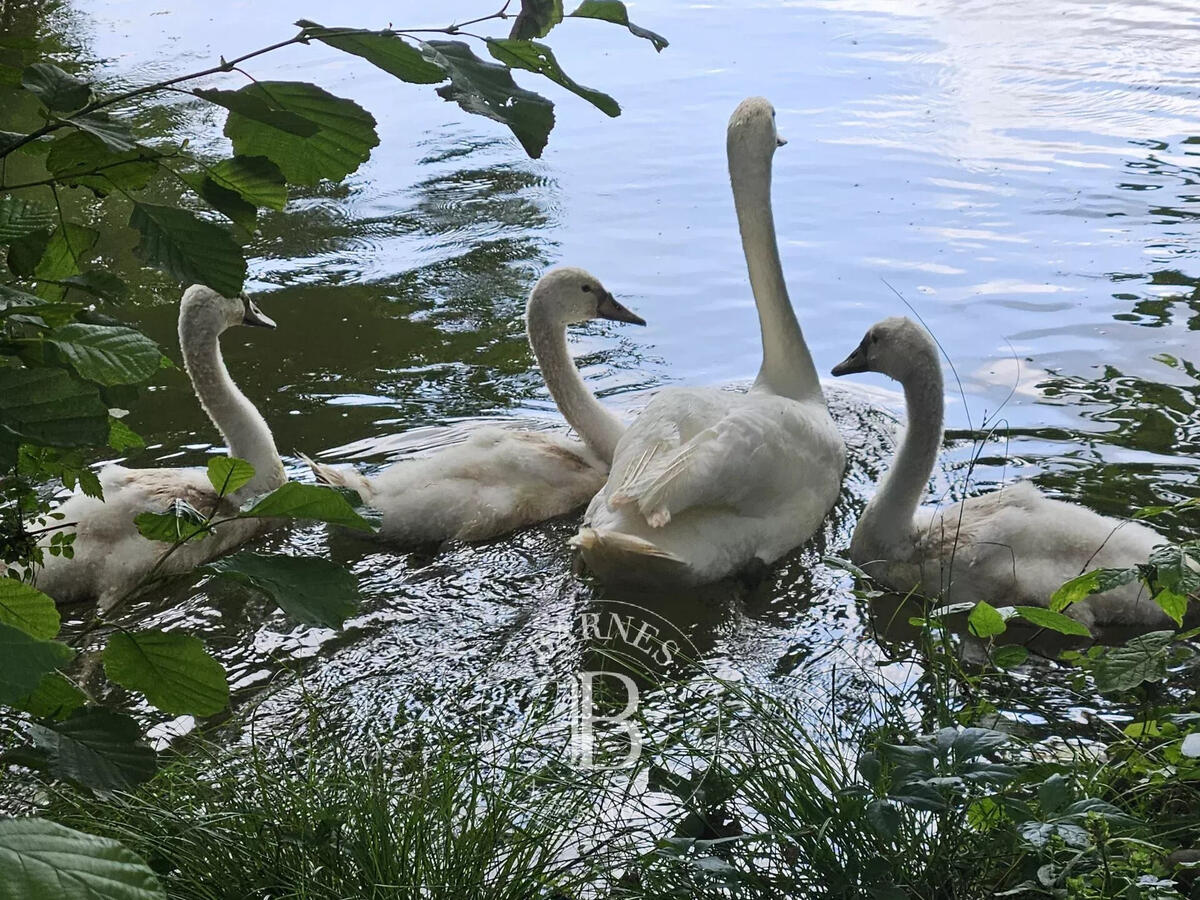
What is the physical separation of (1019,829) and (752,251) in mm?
4108

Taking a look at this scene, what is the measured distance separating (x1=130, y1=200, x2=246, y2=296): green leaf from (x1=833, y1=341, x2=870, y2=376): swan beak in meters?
3.62

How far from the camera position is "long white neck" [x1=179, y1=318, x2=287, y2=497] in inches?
215

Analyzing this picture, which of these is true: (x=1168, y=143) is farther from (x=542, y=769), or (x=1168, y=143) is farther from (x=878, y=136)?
(x=542, y=769)

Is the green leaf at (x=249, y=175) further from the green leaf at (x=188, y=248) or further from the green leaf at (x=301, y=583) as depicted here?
the green leaf at (x=301, y=583)

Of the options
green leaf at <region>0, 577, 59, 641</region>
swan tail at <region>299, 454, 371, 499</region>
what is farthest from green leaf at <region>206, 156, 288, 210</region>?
swan tail at <region>299, 454, 371, 499</region>

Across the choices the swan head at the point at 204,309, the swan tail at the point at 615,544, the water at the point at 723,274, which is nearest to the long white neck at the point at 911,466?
the water at the point at 723,274

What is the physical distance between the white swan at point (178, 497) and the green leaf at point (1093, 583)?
9.83 ft

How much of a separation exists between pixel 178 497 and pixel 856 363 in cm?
278

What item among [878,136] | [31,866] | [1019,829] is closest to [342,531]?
[1019,829]

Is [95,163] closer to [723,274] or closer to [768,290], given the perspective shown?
[768,290]

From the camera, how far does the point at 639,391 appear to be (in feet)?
21.7

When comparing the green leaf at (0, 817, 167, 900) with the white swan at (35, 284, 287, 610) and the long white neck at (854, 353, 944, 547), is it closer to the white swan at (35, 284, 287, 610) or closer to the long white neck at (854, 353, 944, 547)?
the white swan at (35, 284, 287, 610)

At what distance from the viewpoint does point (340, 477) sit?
16.9ft

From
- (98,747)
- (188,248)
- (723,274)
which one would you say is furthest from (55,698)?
(723,274)
